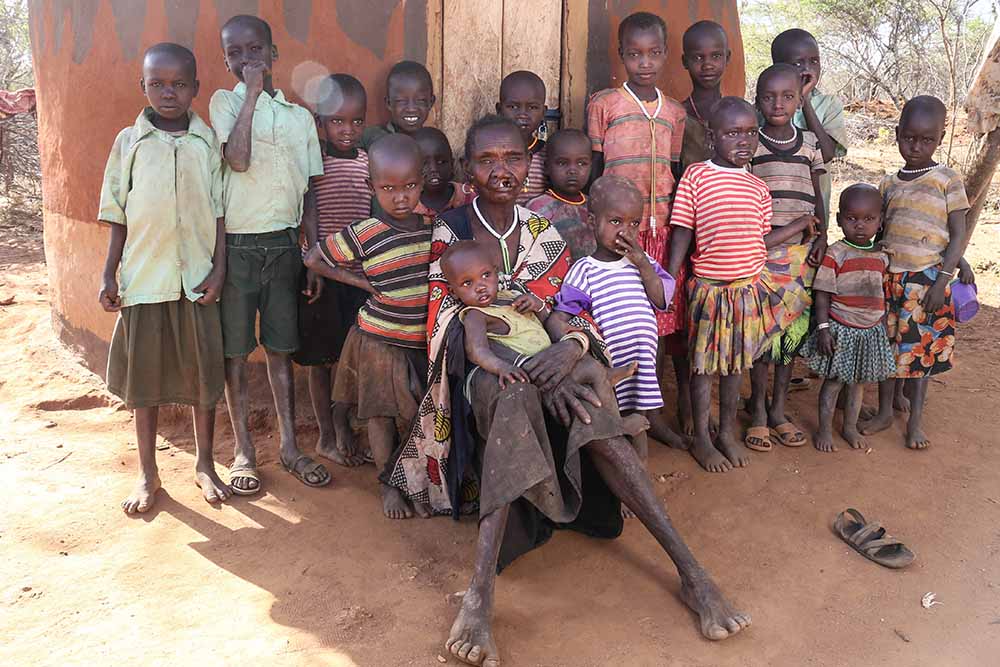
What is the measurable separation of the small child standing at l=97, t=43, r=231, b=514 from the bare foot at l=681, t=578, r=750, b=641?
169 cm

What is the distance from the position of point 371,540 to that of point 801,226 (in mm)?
2098

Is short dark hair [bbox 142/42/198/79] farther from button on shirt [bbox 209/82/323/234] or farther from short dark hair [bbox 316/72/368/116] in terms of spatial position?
short dark hair [bbox 316/72/368/116]

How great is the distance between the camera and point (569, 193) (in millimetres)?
3229

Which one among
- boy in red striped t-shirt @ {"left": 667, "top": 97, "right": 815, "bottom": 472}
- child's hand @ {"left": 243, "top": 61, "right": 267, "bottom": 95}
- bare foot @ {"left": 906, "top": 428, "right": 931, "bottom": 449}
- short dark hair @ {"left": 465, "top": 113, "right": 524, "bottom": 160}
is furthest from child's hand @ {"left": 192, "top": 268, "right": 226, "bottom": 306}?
bare foot @ {"left": 906, "top": 428, "right": 931, "bottom": 449}

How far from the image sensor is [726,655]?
7.29ft

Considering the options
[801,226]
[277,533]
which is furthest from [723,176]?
[277,533]

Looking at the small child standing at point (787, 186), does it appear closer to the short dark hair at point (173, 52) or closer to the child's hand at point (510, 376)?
the child's hand at point (510, 376)

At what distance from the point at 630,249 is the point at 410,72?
121 cm

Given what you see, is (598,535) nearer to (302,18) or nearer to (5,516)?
(5,516)

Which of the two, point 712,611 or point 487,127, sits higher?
point 487,127

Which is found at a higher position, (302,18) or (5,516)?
(302,18)

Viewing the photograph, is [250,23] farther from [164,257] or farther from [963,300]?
[963,300]

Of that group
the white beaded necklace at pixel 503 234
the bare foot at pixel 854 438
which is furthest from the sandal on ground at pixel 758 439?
the white beaded necklace at pixel 503 234

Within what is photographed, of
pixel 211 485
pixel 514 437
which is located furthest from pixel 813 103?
pixel 211 485
